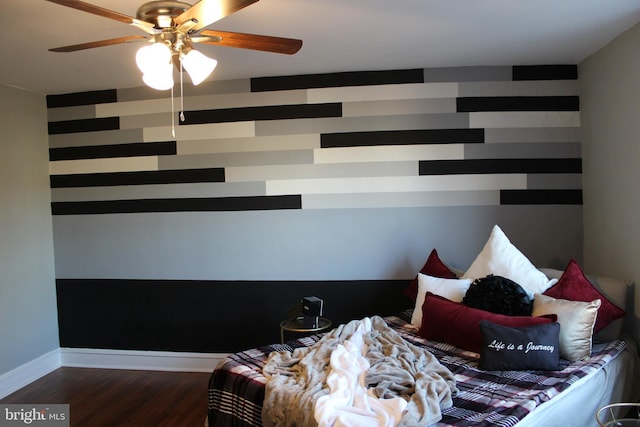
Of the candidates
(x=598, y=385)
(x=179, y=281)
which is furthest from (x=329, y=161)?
(x=598, y=385)

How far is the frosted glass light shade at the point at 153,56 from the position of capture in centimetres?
176

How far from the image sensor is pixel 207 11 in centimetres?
167

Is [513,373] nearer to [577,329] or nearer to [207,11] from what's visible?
[577,329]

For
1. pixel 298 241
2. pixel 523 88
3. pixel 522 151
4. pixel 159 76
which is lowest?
pixel 298 241

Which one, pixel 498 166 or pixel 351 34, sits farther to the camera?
pixel 498 166

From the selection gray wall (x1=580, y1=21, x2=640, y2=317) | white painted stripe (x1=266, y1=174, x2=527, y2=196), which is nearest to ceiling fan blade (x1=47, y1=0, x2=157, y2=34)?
white painted stripe (x1=266, y1=174, x2=527, y2=196)

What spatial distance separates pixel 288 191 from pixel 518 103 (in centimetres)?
182

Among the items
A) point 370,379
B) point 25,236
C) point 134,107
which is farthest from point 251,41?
point 25,236

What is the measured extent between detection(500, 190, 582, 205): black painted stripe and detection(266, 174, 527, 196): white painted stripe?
0.05 metres

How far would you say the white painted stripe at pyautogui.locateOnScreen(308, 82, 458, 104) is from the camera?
11.4 ft

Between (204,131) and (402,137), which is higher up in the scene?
Answer: (204,131)

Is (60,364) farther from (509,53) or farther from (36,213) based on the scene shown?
(509,53)

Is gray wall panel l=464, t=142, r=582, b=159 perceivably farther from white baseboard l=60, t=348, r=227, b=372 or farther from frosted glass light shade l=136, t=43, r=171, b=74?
white baseboard l=60, t=348, r=227, b=372

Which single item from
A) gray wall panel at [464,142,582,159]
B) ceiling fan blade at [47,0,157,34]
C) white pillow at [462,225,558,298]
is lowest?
white pillow at [462,225,558,298]
